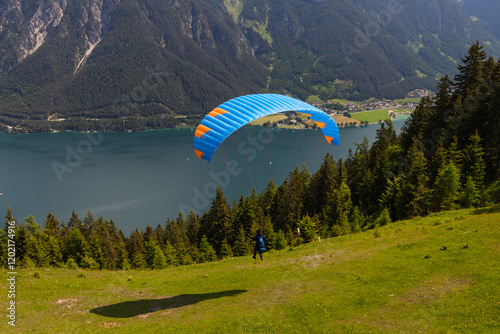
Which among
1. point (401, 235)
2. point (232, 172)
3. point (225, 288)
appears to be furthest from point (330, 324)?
point (232, 172)

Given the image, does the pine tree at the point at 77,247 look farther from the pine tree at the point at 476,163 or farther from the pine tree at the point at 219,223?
the pine tree at the point at 476,163

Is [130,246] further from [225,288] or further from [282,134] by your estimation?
[282,134]

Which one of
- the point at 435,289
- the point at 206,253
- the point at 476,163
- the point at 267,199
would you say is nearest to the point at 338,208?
the point at 476,163

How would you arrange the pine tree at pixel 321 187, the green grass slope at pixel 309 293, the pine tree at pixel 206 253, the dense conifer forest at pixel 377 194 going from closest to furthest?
the green grass slope at pixel 309 293
the dense conifer forest at pixel 377 194
the pine tree at pixel 206 253
the pine tree at pixel 321 187

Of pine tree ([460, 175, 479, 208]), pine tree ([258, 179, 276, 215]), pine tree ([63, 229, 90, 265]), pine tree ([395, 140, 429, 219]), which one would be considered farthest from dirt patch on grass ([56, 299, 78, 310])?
pine tree ([258, 179, 276, 215])

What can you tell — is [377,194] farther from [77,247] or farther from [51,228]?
[51,228]

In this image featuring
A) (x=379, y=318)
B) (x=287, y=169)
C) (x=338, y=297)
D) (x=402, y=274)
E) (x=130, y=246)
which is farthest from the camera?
(x=287, y=169)
